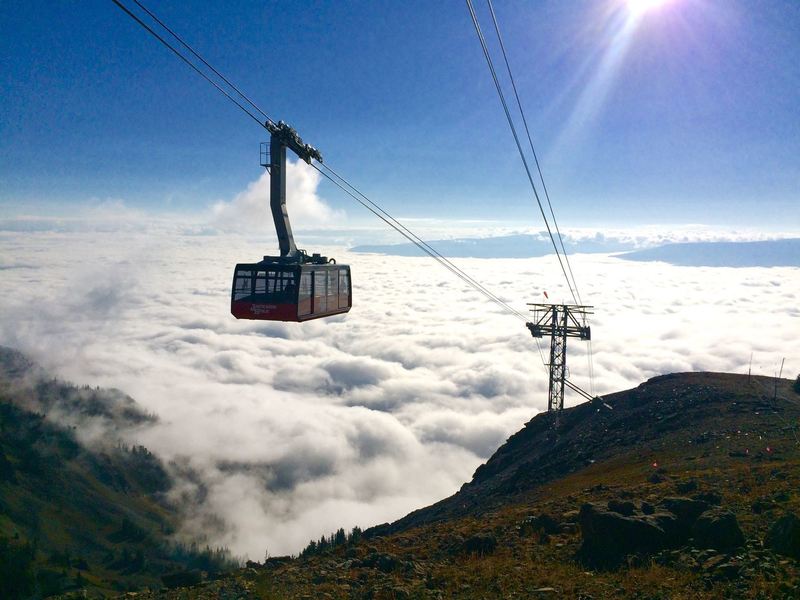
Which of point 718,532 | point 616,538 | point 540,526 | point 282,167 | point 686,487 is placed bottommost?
point 540,526

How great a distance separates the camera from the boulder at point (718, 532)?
15.4 meters

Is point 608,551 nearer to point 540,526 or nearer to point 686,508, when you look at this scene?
point 686,508

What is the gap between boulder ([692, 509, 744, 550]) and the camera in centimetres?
1541

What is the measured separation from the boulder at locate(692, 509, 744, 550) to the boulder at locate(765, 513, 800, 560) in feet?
2.92

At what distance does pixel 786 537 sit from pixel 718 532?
1.82 metres

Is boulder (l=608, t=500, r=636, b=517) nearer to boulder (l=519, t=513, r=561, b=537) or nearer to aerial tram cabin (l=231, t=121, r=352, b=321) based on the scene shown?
boulder (l=519, t=513, r=561, b=537)

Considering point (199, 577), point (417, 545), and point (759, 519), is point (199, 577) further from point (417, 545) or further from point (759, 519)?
point (759, 519)

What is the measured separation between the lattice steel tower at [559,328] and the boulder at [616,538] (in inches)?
1268

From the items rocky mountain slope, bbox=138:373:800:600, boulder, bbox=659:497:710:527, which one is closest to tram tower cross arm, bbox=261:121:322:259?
rocky mountain slope, bbox=138:373:800:600

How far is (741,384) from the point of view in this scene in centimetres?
6531

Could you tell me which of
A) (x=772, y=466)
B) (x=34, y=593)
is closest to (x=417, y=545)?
(x=772, y=466)

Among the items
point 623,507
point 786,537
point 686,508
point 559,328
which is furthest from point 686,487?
point 559,328

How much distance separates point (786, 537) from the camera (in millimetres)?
14523

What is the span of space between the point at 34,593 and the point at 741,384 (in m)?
253
